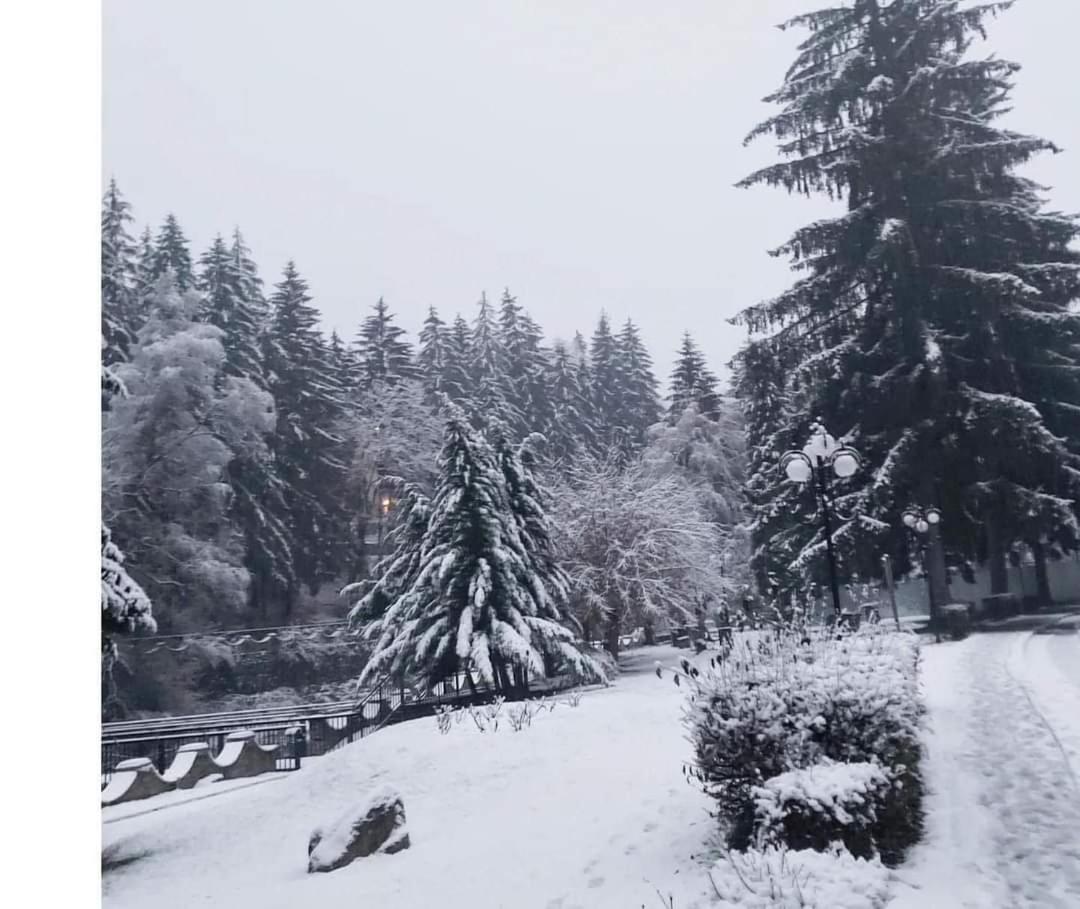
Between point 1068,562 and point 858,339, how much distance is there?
184 centimetres

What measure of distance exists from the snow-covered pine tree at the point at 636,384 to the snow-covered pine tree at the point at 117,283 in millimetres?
3195

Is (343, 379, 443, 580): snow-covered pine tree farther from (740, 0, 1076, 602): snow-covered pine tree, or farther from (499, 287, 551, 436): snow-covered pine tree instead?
(740, 0, 1076, 602): snow-covered pine tree

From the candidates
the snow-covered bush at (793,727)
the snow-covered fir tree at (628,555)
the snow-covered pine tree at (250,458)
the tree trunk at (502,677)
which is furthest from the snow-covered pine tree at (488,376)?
the snow-covered bush at (793,727)

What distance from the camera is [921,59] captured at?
5.29 m

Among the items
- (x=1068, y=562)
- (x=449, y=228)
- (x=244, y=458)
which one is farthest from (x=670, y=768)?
(x=449, y=228)

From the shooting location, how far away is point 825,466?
5.21 meters

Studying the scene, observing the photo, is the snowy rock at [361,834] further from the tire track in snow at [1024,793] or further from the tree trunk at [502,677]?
the tree trunk at [502,677]

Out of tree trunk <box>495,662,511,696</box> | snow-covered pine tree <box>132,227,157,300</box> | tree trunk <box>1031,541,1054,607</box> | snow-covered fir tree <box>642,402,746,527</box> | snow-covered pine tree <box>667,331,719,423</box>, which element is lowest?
tree trunk <box>495,662,511,696</box>

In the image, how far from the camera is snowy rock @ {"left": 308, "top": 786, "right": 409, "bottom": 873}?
10.8 feet

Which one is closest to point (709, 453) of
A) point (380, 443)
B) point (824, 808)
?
point (380, 443)

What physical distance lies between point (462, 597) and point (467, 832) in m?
3.53

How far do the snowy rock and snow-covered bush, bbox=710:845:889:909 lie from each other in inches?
57.4

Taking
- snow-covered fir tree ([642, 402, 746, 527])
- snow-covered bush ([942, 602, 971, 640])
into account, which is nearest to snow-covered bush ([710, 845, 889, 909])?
snow-covered bush ([942, 602, 971, 640])
